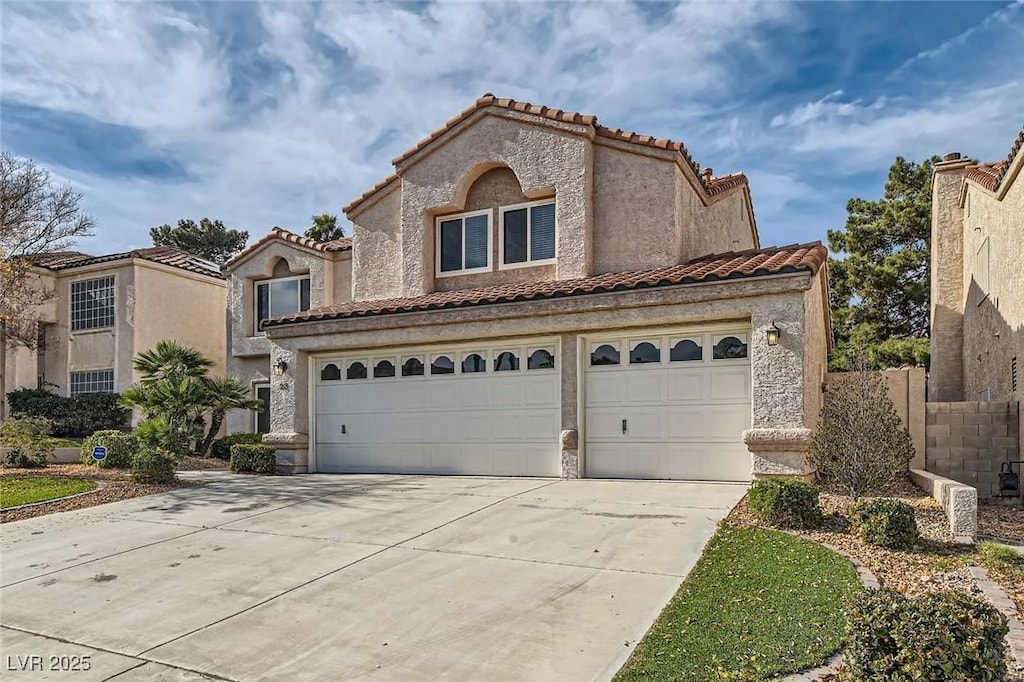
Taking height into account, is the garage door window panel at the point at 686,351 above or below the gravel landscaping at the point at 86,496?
above

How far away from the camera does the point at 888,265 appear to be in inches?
1097

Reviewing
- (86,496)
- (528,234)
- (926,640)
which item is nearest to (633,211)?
(528,234)

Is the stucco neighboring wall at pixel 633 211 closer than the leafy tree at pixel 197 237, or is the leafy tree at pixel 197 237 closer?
the stucco neighboring wall at pixel 633 211

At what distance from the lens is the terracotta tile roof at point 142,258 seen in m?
24.2

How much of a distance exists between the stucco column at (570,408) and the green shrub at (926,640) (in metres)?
8.27

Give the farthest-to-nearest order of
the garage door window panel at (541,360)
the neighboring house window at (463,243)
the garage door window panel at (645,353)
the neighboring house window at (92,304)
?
the neighboring house window at (92,304) → the neighboring house window at (463,243) → the garage door window panel at (541,360) → the garage door window panel at (645,353)

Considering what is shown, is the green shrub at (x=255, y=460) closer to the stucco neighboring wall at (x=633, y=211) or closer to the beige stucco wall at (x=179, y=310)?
the stucco neighboring wall at (x=633, y=211)

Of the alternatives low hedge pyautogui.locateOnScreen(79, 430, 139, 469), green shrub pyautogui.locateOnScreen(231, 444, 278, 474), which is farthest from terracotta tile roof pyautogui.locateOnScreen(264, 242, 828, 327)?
low hedge pyautogui.locateOnScreen(79, 430, 139, 469)

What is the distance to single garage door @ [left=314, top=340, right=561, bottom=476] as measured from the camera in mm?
12906

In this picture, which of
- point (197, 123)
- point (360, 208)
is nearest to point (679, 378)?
point (360, 208)

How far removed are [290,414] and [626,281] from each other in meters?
7.93

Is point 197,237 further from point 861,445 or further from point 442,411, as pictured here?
point 861,445

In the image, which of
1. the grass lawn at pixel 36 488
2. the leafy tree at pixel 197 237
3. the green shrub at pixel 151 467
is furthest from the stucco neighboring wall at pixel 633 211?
the leafy tree at pixel 197 237

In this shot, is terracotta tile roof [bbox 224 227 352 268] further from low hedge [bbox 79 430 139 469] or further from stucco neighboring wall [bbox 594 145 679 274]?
stucco neighboring wall [bbox 594 145 679 274]
